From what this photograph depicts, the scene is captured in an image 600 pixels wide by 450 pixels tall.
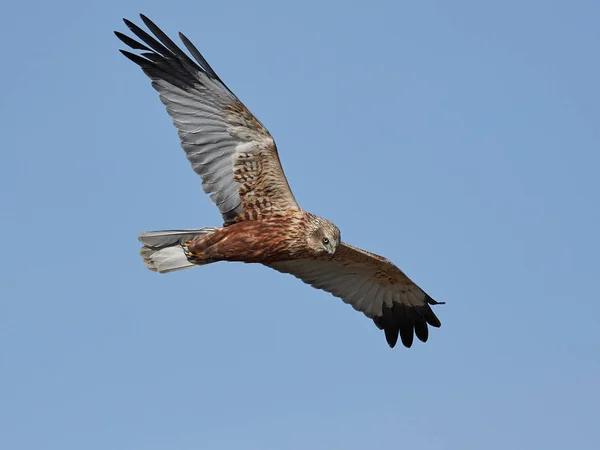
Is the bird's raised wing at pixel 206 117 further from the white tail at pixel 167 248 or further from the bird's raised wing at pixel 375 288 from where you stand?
the bird's raised wing at pixel 375 288

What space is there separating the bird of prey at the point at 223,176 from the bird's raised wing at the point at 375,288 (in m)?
1.62

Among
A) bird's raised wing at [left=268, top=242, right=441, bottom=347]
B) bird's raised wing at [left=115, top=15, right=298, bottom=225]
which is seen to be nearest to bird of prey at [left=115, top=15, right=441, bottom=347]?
bird's raised wing at [left=115, top=15, right=298, bottom=225]

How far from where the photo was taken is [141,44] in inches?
521

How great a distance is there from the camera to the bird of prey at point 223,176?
520 inches

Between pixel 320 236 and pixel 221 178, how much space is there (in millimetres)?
1421

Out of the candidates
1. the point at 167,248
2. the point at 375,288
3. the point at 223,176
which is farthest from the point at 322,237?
the point at 375,288

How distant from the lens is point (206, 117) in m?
13.2

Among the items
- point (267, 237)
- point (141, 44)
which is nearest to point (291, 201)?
point (267, 237)

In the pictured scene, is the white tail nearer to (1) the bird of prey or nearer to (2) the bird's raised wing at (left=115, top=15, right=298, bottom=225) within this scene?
(1) the bird of prey

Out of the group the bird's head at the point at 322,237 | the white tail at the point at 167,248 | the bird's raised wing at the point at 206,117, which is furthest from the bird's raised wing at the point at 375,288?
the bird's raised wing at the point at 206,117

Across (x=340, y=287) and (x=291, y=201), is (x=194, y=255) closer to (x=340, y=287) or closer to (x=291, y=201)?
(x=291, y=201)

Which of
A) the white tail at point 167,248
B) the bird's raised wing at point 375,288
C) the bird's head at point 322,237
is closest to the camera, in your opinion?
the bird's head at point 322,237

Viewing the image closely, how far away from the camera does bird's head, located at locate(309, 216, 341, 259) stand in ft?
43.3

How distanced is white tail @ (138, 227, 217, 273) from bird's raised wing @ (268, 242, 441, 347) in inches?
68.0
